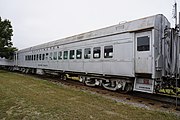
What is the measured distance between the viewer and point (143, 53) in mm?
7816

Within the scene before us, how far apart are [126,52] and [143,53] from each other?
2.95 feet

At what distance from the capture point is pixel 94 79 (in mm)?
11250

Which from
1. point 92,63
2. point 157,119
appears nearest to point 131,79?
point 92,63

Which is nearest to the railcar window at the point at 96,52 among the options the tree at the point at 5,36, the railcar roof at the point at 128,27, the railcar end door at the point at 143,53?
the railcar roof at the point at 128,27

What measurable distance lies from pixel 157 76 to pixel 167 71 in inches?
30.7

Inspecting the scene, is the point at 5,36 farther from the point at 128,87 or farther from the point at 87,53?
the point at 128,87

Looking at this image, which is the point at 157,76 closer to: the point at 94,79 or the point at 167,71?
the point at 167,71

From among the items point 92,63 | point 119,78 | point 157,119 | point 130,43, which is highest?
point 130,43

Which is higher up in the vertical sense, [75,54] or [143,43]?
[143,43]

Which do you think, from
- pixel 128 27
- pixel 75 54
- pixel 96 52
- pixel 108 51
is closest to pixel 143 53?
pixel 128 27

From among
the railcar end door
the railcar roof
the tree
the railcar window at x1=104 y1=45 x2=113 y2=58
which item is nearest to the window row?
the railcar window at x1=104 y1=45 x2=113 y2=58

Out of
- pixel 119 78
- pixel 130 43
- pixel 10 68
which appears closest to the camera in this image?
pixel 130 43

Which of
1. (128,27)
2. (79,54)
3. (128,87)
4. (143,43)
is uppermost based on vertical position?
(128,27)

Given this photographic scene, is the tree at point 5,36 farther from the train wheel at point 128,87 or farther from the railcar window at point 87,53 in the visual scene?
the train wheel at point 128,87
